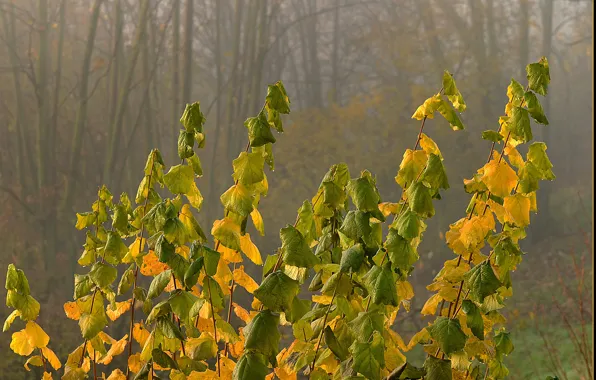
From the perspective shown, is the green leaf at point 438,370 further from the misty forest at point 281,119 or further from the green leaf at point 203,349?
the misty forest at point 281,119

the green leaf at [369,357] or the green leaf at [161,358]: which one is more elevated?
the green leaf at [369,357]

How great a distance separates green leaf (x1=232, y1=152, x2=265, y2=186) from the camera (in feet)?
2.19

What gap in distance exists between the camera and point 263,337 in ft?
1.93

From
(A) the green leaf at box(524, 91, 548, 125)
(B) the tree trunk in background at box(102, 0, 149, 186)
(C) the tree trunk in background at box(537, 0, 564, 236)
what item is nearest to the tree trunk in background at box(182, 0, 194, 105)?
(B) the tree trunk in background at box(102, 0, 149, 186)

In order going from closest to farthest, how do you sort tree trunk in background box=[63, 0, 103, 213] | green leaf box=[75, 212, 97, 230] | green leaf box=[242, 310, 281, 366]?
green leaf box=[242, 310, 281, 366], green leaf box=[75, 212, 97, 230], tree trunk in background box=[63, 0, 103, 213]

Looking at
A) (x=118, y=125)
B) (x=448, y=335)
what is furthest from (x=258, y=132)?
(x=118, y=125)

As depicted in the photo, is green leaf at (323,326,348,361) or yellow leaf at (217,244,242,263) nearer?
green leaf at (323,326,348,361)

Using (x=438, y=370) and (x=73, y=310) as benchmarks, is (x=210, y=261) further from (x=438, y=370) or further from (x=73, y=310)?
(x=73, y=310)

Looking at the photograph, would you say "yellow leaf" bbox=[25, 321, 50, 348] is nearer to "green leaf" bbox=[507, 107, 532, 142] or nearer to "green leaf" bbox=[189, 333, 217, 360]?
A: "green leaf" bbox=[189, 333, 217, 360]

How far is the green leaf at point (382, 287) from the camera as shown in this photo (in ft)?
1.94

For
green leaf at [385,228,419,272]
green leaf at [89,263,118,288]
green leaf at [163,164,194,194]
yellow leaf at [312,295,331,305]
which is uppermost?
green leaf at [163,164,194,194]

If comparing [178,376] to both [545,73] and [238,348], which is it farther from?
[545,73]

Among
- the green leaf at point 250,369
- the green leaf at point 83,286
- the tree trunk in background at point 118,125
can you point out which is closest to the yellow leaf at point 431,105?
the green leaf at point 250,369

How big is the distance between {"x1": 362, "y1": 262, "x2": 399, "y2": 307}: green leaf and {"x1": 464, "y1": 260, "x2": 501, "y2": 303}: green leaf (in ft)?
0.24
